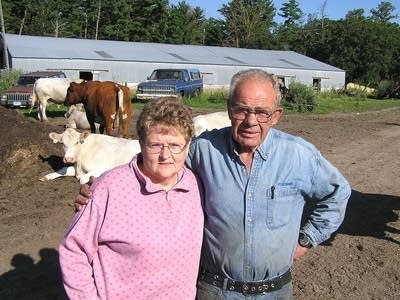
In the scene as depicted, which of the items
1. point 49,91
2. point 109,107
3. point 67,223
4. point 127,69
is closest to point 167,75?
point 49,91

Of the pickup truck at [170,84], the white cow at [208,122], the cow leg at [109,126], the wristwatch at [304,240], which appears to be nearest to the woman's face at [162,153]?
the wristwatch at [304,240]

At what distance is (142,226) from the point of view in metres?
2.32

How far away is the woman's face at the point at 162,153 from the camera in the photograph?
2.36 m

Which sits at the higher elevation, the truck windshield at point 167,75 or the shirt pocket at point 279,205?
the truck windshield at point 167,75

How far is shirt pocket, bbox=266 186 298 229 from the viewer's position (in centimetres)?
260

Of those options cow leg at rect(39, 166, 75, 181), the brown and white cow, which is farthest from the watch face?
the brown and white cow

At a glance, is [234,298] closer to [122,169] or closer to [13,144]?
[122,169]

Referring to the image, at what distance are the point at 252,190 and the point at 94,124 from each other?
1097 centimetres

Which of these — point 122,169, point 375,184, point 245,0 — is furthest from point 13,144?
point 245,0

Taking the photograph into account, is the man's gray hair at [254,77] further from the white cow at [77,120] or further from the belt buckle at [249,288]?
the white cow at [77,120]

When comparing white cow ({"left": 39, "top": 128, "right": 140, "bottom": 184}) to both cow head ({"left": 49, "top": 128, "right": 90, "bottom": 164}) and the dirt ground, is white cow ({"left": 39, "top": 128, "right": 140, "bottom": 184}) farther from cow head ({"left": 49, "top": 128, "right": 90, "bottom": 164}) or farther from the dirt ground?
the dirt ground

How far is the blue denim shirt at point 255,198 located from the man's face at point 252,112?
63 mm

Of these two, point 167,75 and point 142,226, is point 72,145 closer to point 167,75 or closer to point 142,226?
point 142,226

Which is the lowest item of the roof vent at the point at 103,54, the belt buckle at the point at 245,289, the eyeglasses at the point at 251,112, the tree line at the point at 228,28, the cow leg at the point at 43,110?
the cow leg at the point at 43,110
